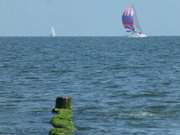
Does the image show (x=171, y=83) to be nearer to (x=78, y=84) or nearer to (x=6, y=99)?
(x=78, y=84)

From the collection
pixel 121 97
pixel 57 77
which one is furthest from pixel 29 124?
pixel 57 77

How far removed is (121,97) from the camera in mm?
34438

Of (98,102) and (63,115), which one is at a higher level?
(98,102)

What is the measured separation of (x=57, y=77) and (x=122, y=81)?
18.0 ft
